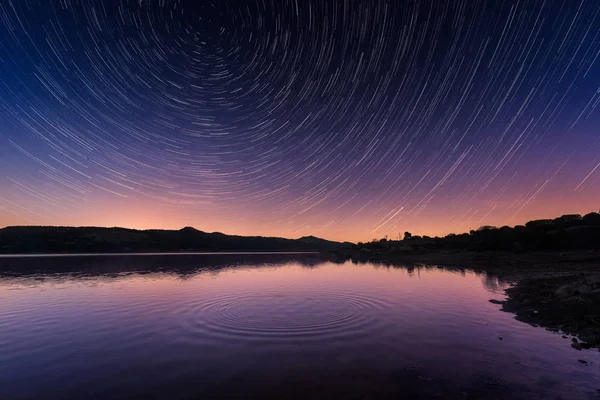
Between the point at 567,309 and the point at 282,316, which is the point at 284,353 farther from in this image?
the point at 567,309

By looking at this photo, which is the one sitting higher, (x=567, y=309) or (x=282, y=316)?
(x=567, y=309)

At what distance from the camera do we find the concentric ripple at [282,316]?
18.7 m

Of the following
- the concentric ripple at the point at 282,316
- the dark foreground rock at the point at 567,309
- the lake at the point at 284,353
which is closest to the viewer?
the lake at the point at 284,353

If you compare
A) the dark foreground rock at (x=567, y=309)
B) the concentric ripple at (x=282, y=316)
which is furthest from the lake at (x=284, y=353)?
the dark foreground rock at (x=567, y=309)

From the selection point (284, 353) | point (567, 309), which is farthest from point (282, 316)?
point (567, 309)

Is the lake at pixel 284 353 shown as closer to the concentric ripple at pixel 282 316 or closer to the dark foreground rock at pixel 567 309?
the concentric ripple at pixel 282 316

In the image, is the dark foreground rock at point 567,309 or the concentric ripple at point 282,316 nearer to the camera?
the dark foreground rock at point 567,309

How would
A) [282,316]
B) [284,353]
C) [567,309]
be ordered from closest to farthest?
[284,353] < [567,309] < [282,316]

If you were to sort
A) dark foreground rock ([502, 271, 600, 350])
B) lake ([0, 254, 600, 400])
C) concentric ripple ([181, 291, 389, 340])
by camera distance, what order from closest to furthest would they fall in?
lake ([0, 254, 600, 400])
dark foreground rock ([502, 271, 600, 350])
concentric ripple ([181, 291, 389, 340])

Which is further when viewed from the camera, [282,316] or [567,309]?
[282,316]

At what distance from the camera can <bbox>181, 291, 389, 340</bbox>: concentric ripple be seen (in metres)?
18.7

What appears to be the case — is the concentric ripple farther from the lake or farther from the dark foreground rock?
the dark foreground rock

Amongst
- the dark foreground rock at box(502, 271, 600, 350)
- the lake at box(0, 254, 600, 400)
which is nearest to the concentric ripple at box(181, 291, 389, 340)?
the lake at box(0, 254, 600, 400)

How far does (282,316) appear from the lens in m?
23.2
